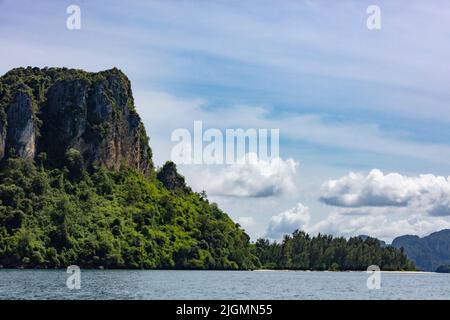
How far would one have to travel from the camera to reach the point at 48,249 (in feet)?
604

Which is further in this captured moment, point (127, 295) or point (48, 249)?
point (48, 249)
